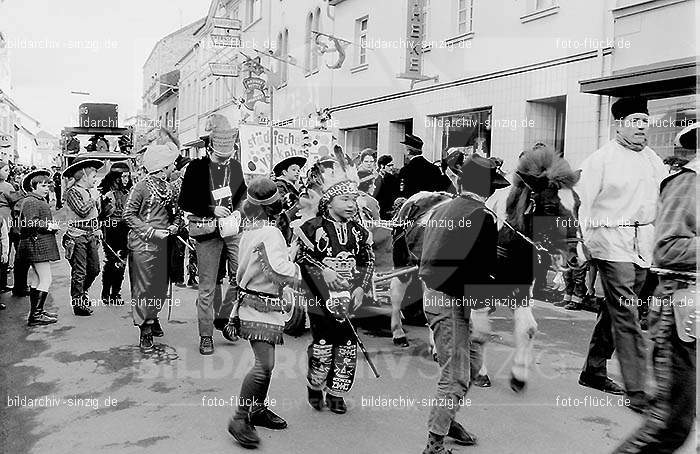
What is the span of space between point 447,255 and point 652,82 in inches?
265

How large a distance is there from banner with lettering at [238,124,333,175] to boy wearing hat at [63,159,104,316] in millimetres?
2585

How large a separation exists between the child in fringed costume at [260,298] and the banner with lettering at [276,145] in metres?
5.87

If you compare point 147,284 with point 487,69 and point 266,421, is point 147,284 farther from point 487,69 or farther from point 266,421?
point 487,69

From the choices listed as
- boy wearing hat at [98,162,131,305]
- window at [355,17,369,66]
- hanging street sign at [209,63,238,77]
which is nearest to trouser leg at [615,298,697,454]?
boy wearing hat at [98,162,131,305]

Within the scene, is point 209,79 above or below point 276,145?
above

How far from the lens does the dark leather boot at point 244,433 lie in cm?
414

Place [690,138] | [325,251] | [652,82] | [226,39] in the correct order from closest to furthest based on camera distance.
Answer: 1. [690,138]
2. [325,251]
3. [652,82]
4. [226,39]

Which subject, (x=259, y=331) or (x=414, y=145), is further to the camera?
(x=414, y=145)

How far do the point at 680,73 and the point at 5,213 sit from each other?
938 cm

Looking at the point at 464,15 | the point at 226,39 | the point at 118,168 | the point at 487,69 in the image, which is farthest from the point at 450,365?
the point at 226,39

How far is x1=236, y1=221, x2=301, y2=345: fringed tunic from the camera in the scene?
429 cm


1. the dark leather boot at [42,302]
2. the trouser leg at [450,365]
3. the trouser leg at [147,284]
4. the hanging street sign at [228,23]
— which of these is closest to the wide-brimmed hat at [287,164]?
the trouser leg at [147,284]

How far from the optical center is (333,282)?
15.1 ft

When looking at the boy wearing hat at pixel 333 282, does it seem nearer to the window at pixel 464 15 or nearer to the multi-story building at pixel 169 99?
the window at pixel 464 15
